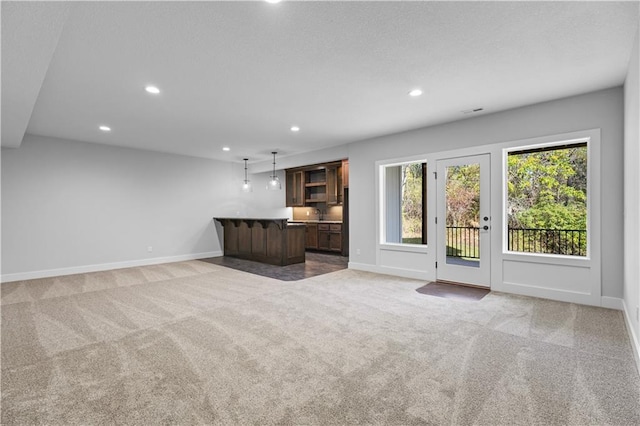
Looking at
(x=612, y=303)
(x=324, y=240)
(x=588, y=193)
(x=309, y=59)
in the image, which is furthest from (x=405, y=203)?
(x=324, y=240)

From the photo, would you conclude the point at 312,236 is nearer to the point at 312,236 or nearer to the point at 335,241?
the point at 312,236

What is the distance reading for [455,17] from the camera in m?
2.21

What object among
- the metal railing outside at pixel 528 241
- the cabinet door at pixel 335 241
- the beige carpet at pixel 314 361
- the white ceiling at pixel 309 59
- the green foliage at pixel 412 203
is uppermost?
the white ceiling at pixel 309 59

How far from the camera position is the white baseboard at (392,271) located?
523cm

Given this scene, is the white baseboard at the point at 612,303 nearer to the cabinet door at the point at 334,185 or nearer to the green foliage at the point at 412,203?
the green foliage at the point at 412,203

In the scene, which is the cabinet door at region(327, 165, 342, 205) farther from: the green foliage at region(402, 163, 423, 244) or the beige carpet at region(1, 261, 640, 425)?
the beige carpet at region(1, 261, 640, 425)

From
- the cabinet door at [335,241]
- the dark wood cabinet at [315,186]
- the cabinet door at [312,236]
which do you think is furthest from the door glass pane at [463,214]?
the cabinet door at [312,236]

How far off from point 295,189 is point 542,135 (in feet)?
21.6

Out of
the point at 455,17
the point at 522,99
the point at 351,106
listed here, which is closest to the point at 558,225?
the point at 522,99

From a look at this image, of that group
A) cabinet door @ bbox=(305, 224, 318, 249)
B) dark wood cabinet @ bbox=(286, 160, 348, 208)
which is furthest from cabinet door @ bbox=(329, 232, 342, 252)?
dark wood cabinet @ bbox=(286, 160, 348, 208)

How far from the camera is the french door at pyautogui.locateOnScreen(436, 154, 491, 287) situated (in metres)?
4.55

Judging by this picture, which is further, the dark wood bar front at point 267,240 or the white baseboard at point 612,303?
the dark wood bar front at point 267,240

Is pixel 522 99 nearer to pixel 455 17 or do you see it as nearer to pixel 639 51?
pixel 639 51

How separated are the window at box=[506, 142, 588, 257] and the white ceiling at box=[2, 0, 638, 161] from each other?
1520mm
